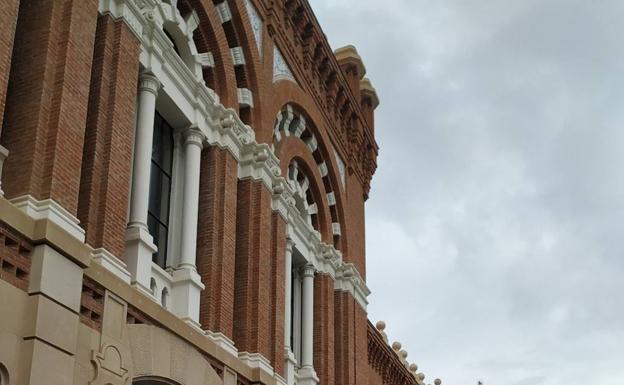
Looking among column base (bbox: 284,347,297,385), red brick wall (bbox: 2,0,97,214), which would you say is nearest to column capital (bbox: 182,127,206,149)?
red brick wall (bbox: 2,0,97,214)

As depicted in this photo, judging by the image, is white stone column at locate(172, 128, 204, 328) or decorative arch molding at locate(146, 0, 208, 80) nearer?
white stone column at locate(172, 128, 204, 328)

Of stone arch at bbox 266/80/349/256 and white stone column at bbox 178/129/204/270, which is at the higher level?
stone arch at bbox 266/80/349/256

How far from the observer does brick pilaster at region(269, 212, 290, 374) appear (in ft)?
67.7

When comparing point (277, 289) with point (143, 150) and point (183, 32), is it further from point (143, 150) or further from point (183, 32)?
point (143, 150)

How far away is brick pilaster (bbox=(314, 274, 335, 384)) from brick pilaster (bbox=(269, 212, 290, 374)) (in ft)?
11.8

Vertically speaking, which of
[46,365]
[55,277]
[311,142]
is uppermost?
[311,142]

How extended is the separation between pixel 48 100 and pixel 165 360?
13.7 feet

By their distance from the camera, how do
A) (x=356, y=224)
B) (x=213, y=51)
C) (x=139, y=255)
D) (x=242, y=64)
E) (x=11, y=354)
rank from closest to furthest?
(x=11, y=354)
(x=139, y=255)
(x=213, y=51)
(x=242, y=64)
(x=356, y=224)

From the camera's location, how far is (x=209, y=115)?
1948 centimetres

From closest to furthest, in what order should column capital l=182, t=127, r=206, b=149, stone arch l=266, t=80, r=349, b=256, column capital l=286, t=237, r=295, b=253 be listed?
column capital l=182, t=127, r=206, b=149 < stone arch l=266, t=80, r=349, b=256 < column capital l=286, t=237, r=295, b=253

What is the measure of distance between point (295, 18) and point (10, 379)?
48.7ft

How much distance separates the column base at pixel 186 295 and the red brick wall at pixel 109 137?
8.19 ft

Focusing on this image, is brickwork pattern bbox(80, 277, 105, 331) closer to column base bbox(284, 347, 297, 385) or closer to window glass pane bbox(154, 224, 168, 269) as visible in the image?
window glass pane bbox(154, 224, 168, 269)

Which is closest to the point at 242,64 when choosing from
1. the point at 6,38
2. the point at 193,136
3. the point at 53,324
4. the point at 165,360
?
the point at 193,136
